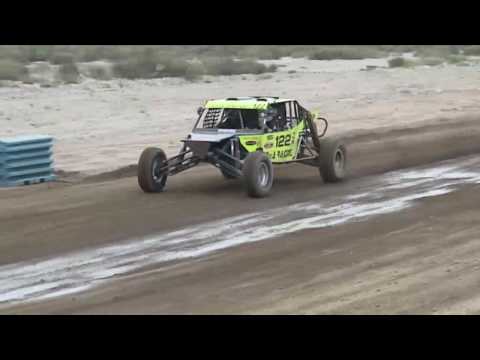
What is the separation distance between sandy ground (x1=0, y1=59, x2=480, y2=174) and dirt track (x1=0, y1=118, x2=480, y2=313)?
14.2 ft

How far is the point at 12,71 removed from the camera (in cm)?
4116

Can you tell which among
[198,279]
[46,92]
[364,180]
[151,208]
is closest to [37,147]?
[151,208]

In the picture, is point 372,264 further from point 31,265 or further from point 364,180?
point 364,180

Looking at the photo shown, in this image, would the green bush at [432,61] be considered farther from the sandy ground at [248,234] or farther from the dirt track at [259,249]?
the dirt track at [259,249]

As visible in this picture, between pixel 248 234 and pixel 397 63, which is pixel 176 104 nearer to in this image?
pixel 248 234

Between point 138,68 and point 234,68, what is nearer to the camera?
point 138,68

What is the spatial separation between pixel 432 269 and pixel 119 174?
9.81 metres

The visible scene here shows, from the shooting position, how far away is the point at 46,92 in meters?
36.7

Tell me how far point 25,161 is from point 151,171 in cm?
295

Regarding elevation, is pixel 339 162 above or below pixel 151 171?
below

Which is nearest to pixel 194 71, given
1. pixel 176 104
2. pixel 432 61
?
pixel 176 104

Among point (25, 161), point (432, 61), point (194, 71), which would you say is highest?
point (194, 71)

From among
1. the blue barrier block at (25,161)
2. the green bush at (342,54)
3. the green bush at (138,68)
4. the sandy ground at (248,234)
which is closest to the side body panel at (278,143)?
the sandy ground at (248,234)

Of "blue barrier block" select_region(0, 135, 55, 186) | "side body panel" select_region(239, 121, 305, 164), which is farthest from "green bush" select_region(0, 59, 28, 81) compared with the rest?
"side body panel" select_region(239, 121, 305, 164)
